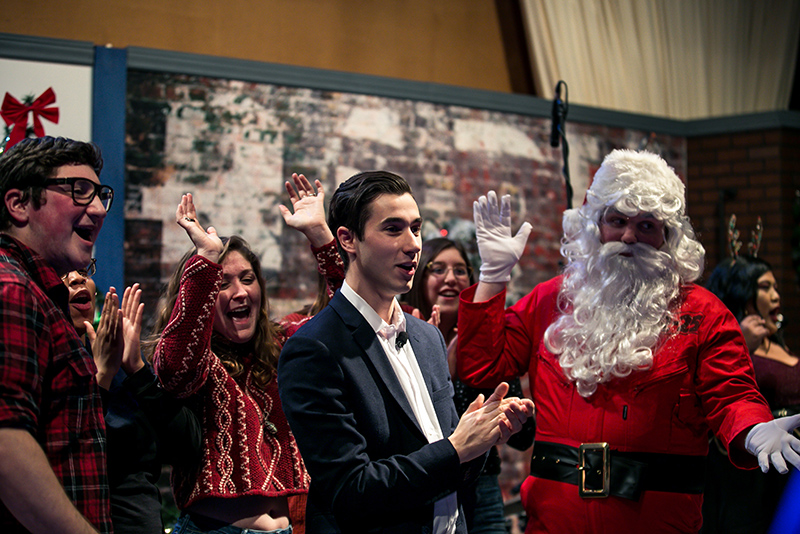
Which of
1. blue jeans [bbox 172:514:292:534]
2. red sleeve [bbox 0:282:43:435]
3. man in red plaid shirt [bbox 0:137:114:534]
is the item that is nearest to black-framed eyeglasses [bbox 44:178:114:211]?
man in red plaid shirt [bbox 0:137:114:534]

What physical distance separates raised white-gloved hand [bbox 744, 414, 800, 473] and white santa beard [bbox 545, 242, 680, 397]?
40cm

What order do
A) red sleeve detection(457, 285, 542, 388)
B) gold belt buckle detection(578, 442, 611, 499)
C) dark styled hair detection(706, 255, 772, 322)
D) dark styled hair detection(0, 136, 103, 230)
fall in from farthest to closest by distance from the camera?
dark styled hair detection(706, 255, 772, 322) < red sleeve detection(457, 285, 542, 388) < gold belt buckle detection(578, 442, 611, 499) < dark styled hair detection(0, 136, 103, 230)

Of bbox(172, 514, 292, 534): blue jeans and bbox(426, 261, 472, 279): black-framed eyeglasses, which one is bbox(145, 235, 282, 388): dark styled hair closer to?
bbox(172, 514, 292, 534): blue jeans

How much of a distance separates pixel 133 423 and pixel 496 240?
1374 millimetres

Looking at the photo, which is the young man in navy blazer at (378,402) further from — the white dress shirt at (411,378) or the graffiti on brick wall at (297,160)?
the graffiti on brick wall at (297,160)

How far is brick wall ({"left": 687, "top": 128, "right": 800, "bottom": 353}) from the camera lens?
222 inches

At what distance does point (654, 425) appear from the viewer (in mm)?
2344

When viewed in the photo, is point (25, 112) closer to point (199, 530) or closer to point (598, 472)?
point (199, 530)

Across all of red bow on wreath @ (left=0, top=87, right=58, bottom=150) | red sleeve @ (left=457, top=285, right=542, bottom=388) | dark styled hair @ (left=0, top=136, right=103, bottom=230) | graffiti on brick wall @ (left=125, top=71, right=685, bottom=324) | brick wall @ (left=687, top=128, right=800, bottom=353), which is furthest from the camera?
brick wall @ (left=687, top=128, right=800, bottom=353)

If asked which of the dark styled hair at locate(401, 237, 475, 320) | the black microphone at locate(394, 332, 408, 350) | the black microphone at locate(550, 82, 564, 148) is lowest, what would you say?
the black microphone at locate(394, 332, 408, 350)

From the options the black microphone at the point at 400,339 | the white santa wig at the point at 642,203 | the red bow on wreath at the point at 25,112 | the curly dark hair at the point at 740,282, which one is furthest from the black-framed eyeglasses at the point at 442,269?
the red bow on wreath at the point at 25,112

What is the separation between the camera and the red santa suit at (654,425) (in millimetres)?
2293

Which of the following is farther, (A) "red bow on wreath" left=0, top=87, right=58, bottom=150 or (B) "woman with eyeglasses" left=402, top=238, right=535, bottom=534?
(A) "red bow on wreath" left=0, top=87, right=58, bottom=150

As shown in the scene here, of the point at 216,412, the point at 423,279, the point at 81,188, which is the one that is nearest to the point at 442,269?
the point at 423,279
